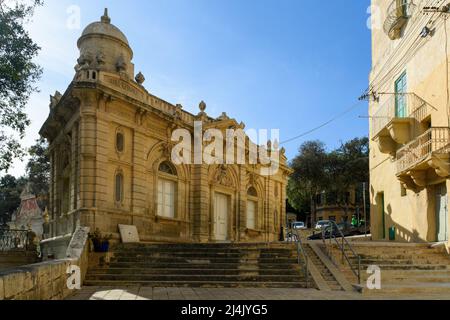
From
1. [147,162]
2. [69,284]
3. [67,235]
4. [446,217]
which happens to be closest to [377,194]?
[446,217]

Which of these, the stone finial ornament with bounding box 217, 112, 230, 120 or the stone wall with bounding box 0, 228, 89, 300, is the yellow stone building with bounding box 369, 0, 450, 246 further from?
the stone wall with bounding box 0, 228, 89, 300

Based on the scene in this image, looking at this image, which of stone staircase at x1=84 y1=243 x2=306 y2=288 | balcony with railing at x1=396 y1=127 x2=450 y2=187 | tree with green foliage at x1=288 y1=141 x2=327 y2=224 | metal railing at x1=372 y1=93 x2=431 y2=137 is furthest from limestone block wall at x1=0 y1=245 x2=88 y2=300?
tree with green foliage at x1=288 y1=141 x2=327 y2=224

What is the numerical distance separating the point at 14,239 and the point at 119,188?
8.65 meters

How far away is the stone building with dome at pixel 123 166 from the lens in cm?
1658

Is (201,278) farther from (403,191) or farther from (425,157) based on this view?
(403,191)

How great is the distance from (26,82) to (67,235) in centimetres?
601

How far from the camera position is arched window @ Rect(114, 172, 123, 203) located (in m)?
17.3

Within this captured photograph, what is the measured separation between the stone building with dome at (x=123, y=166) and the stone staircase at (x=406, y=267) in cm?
781

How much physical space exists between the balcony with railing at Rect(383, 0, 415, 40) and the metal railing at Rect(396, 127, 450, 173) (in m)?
5.22

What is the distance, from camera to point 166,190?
20.0 metres

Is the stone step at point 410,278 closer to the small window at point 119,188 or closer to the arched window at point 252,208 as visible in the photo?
the small window at point 119,188

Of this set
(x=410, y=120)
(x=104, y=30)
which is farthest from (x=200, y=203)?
(x=410, y=120)

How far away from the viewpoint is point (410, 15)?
1867 centimetres

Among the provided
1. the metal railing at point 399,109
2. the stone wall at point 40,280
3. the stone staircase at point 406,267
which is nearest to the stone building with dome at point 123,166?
the stone wall at point 40,280
